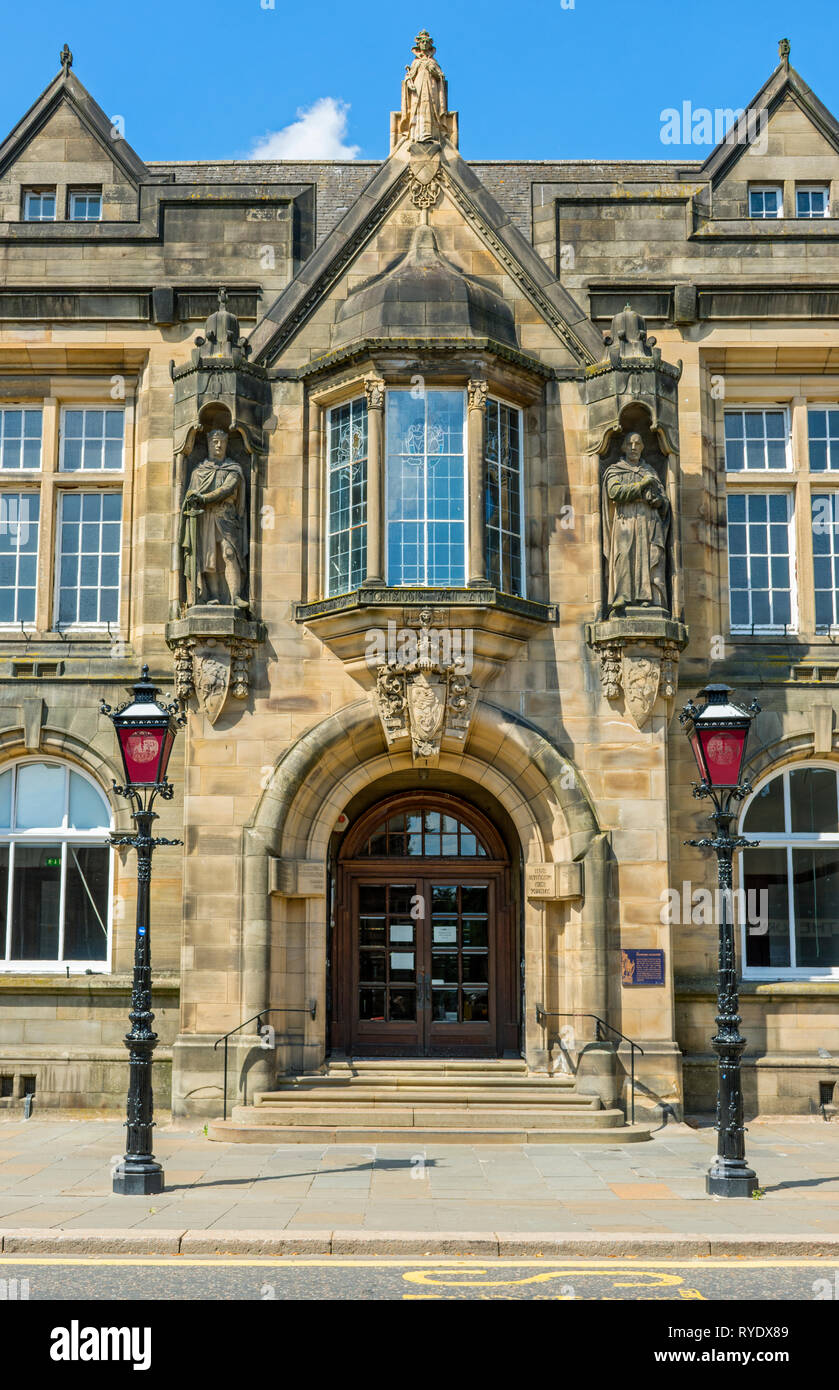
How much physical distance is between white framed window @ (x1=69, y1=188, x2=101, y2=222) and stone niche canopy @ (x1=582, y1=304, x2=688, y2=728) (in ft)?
27.6

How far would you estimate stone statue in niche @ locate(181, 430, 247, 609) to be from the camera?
1633 centimetres

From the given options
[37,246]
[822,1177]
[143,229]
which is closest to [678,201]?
[143,229]

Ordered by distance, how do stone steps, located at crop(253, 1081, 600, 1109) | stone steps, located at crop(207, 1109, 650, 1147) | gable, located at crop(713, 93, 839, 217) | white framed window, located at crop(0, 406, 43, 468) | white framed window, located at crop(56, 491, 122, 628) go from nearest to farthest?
stone steps, located at crop(207, 1109, 650, 1147)
stone steps, located at crop(253, 1081, 600, 1109)
white framed window, located at crop(56, 491, 122, 628)
white framed window, located at crop(0, 406, 43, 468)
gable, located at crop(713, 93, 839, 217)

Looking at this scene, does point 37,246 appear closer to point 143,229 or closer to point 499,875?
point 143,229

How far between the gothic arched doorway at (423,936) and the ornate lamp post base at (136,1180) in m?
5.97

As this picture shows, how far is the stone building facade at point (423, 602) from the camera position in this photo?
16.1 metres

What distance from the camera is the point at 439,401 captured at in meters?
16.5

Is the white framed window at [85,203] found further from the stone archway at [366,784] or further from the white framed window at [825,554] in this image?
the white framed window at [825,554]

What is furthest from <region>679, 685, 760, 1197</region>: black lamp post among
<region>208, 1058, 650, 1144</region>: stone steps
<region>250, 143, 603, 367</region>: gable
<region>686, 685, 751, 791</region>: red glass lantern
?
<region>250, 143, 603, 367</region>: gable

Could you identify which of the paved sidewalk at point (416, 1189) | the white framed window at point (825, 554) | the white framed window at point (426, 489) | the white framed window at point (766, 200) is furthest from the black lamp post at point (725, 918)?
the white framed window at point (766, 200)

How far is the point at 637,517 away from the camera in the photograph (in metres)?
16.4

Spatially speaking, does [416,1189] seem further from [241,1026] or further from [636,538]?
[636,538]

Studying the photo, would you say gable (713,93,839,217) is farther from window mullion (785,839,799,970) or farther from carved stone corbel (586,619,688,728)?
window mullion (785,839,799,970)

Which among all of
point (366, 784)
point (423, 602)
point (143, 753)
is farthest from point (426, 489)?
point (143, 753)
